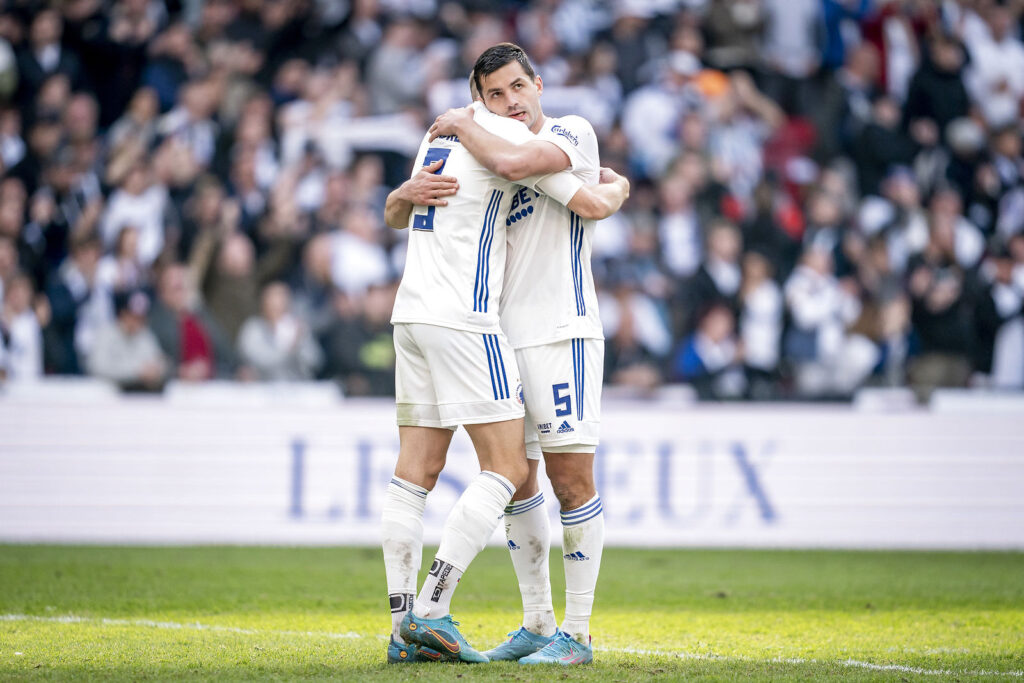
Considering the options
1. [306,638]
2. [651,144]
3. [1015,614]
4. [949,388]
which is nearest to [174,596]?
[306,638]

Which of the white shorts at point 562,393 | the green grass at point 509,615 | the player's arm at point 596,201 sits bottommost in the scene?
the green grass at point 509,615

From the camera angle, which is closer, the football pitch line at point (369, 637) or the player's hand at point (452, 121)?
the football pitch line at point (369, 637)

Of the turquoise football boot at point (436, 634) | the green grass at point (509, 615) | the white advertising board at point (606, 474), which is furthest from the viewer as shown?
the white advertising board at point (606, 474)

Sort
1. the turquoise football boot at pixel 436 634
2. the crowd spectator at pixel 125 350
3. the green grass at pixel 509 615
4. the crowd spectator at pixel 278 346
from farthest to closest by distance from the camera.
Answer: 1. the crowd spectator at pixel 278 346
2. the crowd spectator at pixel 125 350
3. the green grass at pixel 509 615
4. the turquoise football boot at pixel 436 634

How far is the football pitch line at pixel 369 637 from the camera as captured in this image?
4.59 meters

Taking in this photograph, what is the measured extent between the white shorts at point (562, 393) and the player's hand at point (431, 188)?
686mm

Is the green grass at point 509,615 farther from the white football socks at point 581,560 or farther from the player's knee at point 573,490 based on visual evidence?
the player's knee at point 573,490

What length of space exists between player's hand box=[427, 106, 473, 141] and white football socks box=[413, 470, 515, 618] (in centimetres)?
135

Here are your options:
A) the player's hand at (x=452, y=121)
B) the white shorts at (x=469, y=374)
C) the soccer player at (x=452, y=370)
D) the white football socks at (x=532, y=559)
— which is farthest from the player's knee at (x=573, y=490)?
the player's hand at (x=452, y=121)

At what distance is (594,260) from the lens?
41.5 feet

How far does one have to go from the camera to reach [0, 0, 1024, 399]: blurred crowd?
1130cm

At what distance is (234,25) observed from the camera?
1489 centimetres

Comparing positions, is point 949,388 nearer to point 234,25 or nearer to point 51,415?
point 51,415

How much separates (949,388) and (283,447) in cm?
618
